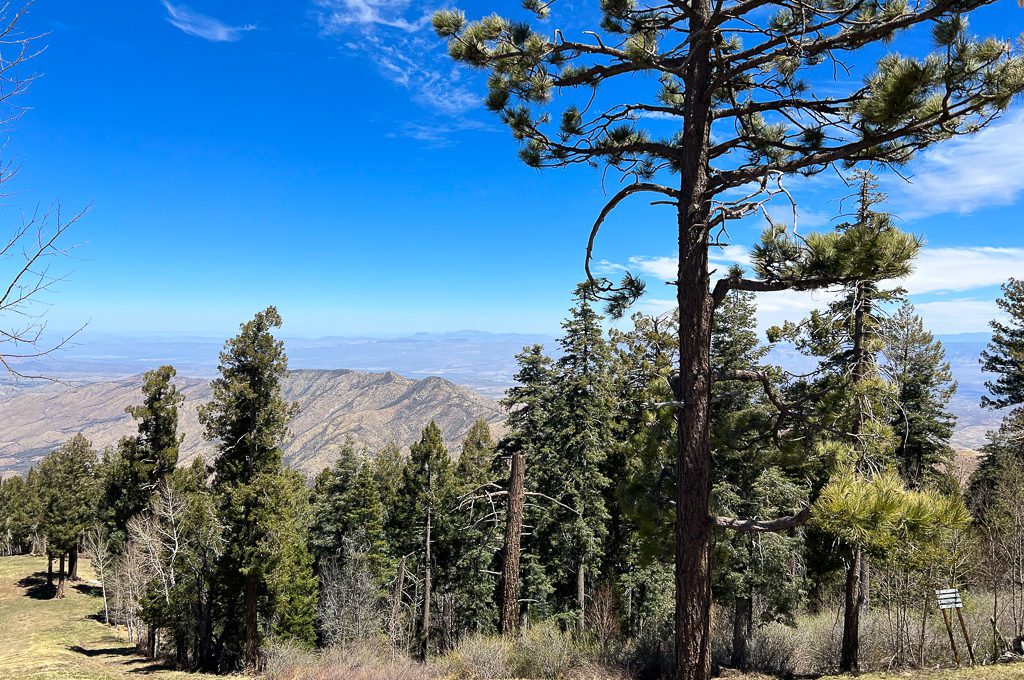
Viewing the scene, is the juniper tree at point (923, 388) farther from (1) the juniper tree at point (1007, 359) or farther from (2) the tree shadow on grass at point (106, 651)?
(2) the tree shadow on grass at point (106, 651)

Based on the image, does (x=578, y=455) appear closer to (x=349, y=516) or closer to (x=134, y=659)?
(x=349, y=516)

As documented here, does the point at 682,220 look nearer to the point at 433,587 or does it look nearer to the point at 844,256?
the point at 844,256

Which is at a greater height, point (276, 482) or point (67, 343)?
point (67, 343)

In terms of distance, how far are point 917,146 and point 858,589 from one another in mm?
9024

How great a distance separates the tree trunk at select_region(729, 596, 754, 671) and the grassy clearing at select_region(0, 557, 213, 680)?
50.8 ft

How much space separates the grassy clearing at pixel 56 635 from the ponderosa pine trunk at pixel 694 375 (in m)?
15.6

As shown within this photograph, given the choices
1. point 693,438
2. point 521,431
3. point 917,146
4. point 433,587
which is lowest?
point 433,587

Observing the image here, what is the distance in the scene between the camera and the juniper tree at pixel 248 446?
15219 mm

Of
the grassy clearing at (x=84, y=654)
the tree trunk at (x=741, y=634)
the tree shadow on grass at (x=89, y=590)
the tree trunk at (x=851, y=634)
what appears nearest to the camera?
the grassy clearing at (x=84, y=654)

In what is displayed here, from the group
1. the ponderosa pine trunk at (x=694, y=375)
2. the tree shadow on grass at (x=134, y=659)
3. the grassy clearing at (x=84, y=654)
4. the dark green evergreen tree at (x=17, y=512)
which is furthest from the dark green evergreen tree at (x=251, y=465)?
the dark green evergreen tree at (x=17, y=512)

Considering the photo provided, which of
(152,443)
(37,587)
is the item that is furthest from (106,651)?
(37,587)

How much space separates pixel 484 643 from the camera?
8.68 m

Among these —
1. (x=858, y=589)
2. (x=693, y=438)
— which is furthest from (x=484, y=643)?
(x=858, y=589)

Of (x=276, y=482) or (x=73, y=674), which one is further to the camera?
(x=276, y=482)
